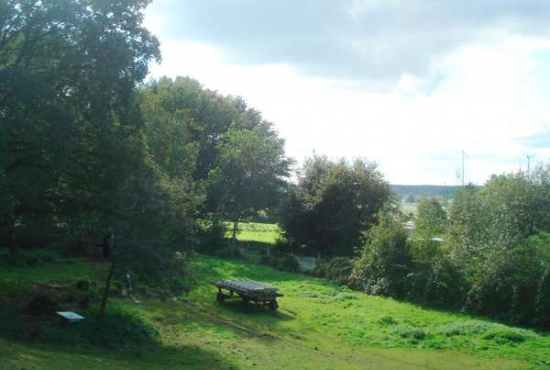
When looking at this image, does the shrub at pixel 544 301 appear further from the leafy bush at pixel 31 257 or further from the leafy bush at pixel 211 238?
the leafy bush at pixel 211 238

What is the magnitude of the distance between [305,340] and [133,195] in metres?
8.10

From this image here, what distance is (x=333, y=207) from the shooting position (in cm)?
3962

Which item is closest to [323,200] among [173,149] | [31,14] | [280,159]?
[280,159]

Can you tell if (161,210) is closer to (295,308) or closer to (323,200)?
(295,308)

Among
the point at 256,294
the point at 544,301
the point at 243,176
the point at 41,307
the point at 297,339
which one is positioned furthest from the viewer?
the point at 243,176

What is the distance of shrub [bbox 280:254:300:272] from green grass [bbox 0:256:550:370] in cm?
902

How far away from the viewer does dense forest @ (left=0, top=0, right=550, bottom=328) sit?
1648 centimetres

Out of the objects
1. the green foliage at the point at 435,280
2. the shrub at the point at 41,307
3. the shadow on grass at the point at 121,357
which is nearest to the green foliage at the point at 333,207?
the green foliage at the point at 435,280

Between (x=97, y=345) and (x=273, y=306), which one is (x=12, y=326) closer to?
(x=97, y=345)

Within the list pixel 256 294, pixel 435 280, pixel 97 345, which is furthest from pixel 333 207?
pixel 97 345

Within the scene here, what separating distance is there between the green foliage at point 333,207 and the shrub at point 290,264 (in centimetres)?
360

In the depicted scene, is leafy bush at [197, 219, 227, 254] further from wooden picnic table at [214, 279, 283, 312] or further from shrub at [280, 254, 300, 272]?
wooden picnic table at [214, 279, 283, 312]

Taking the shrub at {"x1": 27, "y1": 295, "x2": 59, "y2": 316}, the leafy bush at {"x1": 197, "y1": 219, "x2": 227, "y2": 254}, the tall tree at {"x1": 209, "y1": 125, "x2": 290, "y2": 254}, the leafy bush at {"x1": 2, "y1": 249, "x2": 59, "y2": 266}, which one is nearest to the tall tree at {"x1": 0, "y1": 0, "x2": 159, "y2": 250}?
the shrub at {"x1": 27, "y1": 295, "x2": 59, "y2": 316}

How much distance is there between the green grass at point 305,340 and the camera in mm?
14117
